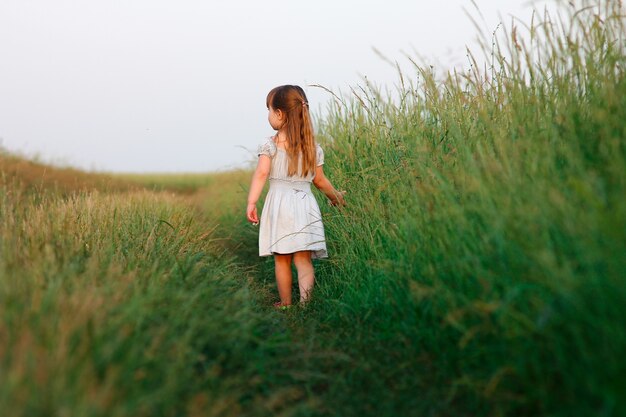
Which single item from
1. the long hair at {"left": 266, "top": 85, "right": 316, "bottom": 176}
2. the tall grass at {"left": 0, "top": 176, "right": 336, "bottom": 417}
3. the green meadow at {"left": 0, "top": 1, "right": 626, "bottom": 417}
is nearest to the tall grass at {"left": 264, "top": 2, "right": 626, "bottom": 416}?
the green meadow at {"left": 0, "top": 1, "right": 626, "bottom": 417}

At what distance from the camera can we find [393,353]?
2699 mm

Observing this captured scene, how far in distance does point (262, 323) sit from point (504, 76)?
183 cm

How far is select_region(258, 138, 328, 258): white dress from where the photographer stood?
14.5 feet

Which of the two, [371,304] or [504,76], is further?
[504,76]

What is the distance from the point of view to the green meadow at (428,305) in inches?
75.7

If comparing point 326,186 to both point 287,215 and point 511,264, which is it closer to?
point 287,215

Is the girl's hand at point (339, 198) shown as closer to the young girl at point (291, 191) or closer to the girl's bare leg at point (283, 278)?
the young girl at point (291, 191)

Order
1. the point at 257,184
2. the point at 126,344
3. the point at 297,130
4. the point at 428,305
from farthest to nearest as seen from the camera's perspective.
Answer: the point at 297,130, the point at 257,184, the point at 428,305, the point at 126,344

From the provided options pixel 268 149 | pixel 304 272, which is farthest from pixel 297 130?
pixel 304 272

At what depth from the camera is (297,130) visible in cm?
447

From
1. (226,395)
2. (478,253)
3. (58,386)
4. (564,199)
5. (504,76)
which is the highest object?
(504,76)

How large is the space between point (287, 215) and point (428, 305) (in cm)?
194

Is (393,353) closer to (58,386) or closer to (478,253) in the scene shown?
(478,253)

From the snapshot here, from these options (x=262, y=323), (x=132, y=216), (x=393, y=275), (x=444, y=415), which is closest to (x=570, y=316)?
(x=444, y=415)
